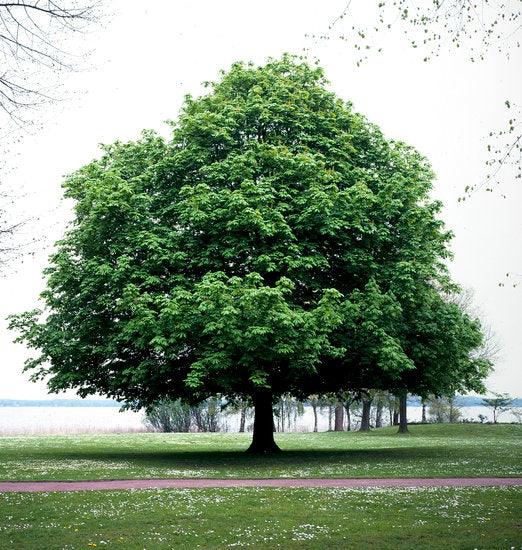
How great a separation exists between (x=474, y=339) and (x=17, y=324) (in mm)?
22727

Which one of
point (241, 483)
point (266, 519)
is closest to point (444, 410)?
point (241, 483)

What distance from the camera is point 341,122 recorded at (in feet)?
111

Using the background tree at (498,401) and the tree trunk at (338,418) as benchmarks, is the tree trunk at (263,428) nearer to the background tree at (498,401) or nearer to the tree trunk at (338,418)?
the tree trunk at (338,418)

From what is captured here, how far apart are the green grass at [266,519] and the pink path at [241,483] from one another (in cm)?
119

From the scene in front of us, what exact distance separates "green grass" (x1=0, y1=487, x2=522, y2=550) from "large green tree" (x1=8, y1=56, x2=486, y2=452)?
849cm

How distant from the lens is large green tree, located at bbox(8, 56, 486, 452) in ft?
87.5

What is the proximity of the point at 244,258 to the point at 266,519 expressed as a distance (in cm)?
1648

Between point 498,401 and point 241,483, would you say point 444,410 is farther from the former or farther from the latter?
point 241,483

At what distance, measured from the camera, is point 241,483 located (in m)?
20.9

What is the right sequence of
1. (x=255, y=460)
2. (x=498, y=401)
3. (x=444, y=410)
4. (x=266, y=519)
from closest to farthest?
(x=266, y=519) → (x=255, y=460) → (x=498, y=401) → (x=444, y=410)

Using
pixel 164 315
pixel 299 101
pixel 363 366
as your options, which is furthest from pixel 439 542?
pixel 299 101

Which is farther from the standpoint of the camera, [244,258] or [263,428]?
[263,428]

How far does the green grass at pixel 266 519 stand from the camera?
12664mm

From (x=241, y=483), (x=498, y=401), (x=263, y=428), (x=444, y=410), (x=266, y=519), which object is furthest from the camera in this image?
(x=444, y=410)
